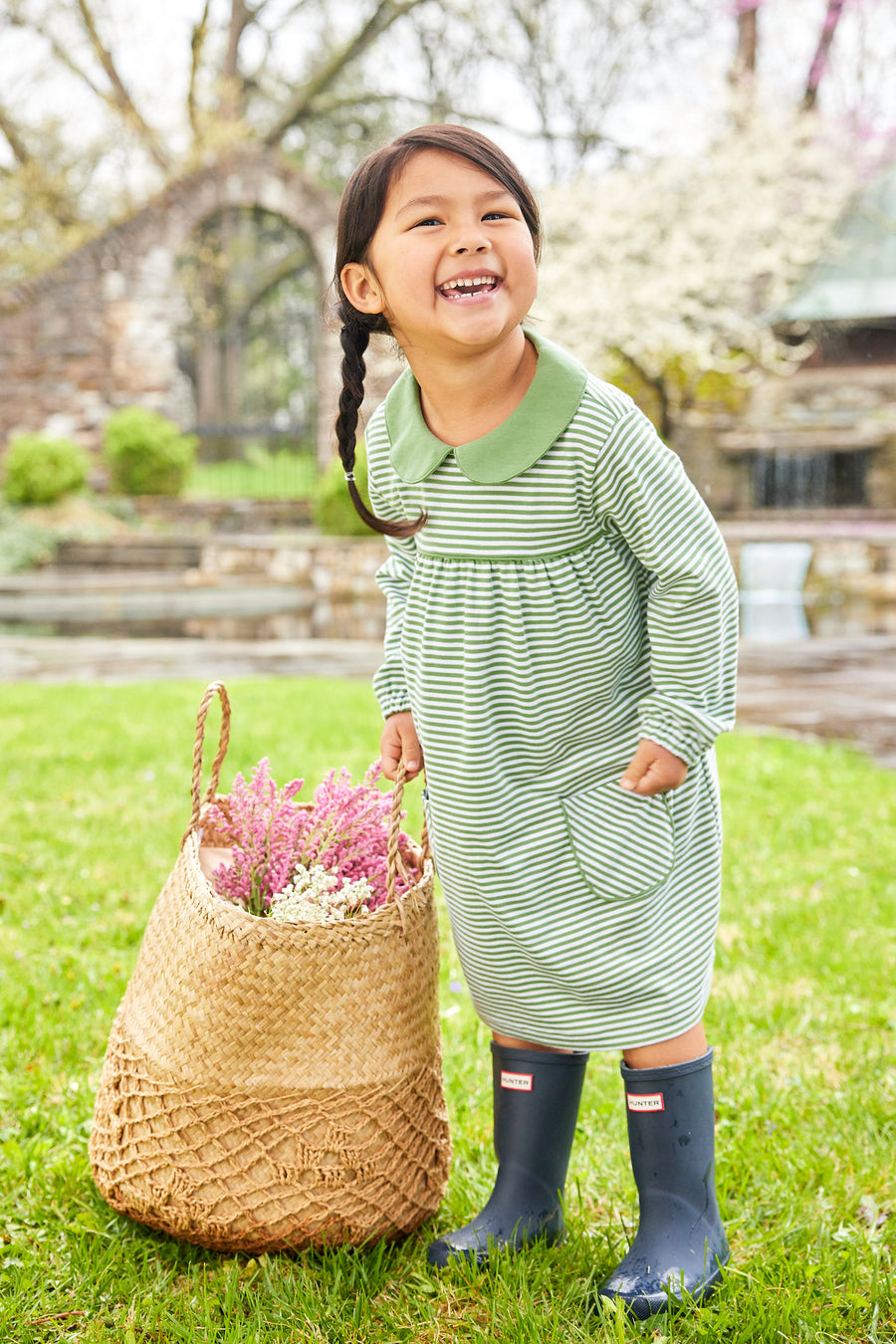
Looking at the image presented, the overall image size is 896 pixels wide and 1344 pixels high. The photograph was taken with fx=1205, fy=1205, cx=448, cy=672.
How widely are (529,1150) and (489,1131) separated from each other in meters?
0.41

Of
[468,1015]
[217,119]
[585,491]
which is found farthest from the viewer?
[217,119]

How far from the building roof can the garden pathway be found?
11.0 meters

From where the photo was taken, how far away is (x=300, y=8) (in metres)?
19.7

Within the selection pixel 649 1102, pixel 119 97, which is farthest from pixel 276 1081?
pixel 119 97

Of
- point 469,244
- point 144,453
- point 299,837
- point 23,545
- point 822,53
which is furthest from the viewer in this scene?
point 822,53

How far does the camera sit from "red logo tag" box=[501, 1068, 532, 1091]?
169 cm

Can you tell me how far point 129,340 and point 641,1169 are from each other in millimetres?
15860

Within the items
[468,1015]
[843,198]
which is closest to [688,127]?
[843,198]

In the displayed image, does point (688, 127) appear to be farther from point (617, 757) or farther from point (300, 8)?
point (617, 757)

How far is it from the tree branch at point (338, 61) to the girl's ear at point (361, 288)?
19951 millimetres

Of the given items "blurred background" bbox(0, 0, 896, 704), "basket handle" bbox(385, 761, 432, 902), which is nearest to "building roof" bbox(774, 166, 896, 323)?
"blurred background" bbox(0, 0, 896, 704)

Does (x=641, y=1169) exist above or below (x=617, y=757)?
below

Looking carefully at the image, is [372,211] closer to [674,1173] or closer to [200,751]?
[200,751]

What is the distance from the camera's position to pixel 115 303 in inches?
625
